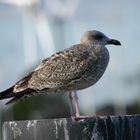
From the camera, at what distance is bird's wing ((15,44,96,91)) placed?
11688mm

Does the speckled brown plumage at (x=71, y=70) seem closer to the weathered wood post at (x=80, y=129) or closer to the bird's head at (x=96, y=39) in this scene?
the bird's head at (x=96, y=39)

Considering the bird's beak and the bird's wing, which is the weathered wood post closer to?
the bird's wing

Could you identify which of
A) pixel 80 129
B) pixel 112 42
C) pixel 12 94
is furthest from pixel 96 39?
pixel 80 129

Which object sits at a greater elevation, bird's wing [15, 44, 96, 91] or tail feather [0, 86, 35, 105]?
bird's wing [15, 44, 96, 91]

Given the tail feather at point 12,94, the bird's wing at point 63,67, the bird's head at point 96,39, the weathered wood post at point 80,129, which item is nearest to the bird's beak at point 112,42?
the bird's head at point 96,39

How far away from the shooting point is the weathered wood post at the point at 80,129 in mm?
8641

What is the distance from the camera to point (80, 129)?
8.69 meters

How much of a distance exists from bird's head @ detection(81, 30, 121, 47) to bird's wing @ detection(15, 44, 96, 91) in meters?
0.27

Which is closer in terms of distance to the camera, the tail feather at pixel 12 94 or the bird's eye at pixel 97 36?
the tail feather at pixel 12 94

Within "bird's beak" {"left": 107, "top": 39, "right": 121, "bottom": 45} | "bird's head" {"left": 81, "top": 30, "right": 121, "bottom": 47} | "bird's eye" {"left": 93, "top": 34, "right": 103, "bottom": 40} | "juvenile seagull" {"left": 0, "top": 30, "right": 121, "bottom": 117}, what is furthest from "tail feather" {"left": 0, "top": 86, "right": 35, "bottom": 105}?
"bird's beak" {"left": 107, "top": 39, "right": 121, "bottom": 45}

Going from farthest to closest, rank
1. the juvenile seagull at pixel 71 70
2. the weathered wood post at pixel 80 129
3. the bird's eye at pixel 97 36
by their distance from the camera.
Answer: the bird's eye at pixel 97 36 → the juvenile seagull at pixel 71 70 → the weathered wood post at pixel 80 129

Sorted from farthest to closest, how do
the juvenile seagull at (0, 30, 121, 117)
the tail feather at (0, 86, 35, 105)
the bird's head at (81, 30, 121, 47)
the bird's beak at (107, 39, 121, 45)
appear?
1. the bird's beak at (107, 39, 121, 45)
2. the bird's head at (81, 30, 121, 47)
3. the juvenile seagull at (0, 30, 121, 117)
4. the tail feather at (0, 86, 35, 105)

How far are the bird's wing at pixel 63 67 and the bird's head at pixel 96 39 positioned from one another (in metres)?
0.27

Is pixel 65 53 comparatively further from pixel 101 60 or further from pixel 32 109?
pixel 32 109
